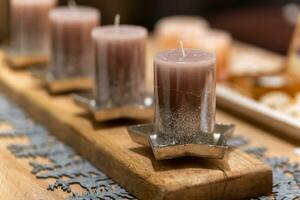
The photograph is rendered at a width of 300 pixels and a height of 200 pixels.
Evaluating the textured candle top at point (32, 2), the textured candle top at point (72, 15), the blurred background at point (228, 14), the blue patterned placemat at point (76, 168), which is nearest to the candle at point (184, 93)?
the blue patterned placemat at point (76, 168)

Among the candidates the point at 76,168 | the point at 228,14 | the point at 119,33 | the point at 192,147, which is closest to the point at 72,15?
the point at 119,33

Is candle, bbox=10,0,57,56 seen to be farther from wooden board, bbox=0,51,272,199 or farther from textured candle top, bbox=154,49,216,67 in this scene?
textured candle top, bbox=154,49,216,67

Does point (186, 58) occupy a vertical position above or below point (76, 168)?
above

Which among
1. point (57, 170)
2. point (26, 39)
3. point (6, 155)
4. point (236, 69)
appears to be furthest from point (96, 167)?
point (236, 69)

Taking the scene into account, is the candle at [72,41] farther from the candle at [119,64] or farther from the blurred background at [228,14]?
the blurred background at [228,14]

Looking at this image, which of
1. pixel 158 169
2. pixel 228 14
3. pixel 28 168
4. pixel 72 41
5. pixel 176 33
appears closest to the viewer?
pixel 158 169

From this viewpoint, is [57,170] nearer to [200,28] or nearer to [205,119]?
[205,119]

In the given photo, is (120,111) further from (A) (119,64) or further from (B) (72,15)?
(B) (72,15)
